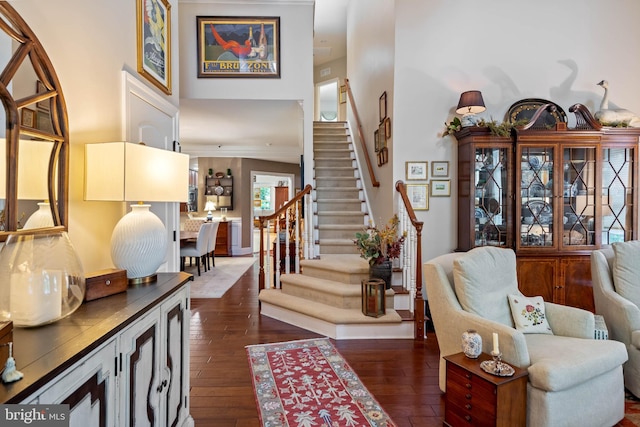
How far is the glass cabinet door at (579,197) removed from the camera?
11.8ft

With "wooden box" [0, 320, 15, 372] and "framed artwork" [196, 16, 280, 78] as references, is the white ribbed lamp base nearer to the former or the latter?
"wooden box" [0, 320, 15, 372]

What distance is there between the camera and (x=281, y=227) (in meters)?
4.54

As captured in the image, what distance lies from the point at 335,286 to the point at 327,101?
8.17 metres

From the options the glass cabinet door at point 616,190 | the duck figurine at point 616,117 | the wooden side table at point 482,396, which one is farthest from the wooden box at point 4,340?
the duck figurine at point 616,117

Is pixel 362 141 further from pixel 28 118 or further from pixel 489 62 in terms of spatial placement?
pixel 28 118

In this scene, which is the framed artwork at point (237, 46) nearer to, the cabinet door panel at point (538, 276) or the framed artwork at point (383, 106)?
the framed artwork at point (383, 106)

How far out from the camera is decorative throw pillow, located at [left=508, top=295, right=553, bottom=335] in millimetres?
2240

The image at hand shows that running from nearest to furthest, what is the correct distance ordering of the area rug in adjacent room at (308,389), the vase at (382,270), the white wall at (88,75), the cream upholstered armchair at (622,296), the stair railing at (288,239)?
the white wall at (88,75) < the area rug in adjacent room at (308,389) < the cream upholstered armchair at (622,296) < the vase at (382,270) < the stair railing at (288,239)

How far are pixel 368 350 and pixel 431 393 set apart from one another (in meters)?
0.76

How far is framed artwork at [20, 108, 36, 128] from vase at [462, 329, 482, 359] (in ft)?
7.79

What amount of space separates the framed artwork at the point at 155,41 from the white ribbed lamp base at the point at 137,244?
4.43 ft

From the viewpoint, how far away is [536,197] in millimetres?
3621

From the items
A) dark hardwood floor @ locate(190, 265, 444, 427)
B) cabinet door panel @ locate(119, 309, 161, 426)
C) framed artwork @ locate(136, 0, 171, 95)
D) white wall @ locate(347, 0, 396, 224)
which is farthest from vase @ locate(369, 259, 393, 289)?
framed artwork @ locate(136, 0, 171, 95)

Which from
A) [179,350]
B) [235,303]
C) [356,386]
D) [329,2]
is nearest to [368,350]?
[356,386]
